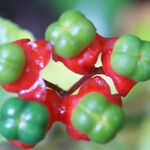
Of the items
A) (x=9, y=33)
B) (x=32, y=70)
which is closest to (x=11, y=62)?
(x=32, y=70)

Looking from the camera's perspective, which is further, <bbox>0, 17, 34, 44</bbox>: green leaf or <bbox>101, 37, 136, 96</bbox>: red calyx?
<bbox>0, 17, 34, 44</bbox>: green leaf

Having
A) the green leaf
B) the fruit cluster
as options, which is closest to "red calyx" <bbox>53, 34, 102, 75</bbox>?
the fruit cluster

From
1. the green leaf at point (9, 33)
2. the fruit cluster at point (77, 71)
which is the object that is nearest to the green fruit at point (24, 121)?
the fruit cluster at point (77, 71)

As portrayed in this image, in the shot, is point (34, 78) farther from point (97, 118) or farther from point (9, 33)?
point (9, 33)

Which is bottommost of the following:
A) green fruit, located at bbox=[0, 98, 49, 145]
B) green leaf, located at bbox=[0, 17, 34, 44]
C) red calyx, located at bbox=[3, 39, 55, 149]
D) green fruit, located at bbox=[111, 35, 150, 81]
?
green leaf, located at bbox=[0, 17, 34, 44]

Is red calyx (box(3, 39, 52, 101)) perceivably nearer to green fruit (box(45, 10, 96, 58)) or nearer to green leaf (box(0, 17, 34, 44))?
green fruit (box(45, 10, 96, 58))

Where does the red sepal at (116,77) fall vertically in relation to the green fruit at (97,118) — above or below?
above

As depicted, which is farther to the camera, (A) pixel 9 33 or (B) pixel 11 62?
(A) pixel 9 33

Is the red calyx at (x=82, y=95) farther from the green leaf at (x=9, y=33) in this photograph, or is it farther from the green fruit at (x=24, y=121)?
the green leaf at (x=9, y=33)
